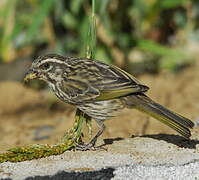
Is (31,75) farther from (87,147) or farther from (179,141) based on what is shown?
(179,141)

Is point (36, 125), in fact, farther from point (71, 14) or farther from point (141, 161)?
point (141, 161)

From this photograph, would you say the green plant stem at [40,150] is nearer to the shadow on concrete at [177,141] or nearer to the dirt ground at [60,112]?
the shadow on concrete at [177,141]

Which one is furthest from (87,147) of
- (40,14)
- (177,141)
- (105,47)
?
(105,47)

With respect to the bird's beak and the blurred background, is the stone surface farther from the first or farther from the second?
the blurred background

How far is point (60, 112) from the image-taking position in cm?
1002

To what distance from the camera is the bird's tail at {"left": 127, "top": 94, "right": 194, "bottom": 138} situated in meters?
5.89

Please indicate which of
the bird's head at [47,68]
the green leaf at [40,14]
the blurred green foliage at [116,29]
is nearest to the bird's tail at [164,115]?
the bird's head at [47,68]

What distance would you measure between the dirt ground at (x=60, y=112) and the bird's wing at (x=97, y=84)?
82 cm

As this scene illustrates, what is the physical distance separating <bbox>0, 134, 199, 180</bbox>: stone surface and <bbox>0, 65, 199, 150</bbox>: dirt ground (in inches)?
24.3

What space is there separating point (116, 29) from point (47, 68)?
435 cm

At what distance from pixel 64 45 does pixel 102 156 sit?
506 cm

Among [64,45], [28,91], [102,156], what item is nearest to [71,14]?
[64,45]

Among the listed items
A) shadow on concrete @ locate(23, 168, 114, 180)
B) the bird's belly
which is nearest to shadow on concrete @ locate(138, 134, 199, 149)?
the bird's belly

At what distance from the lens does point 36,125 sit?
9.15m
